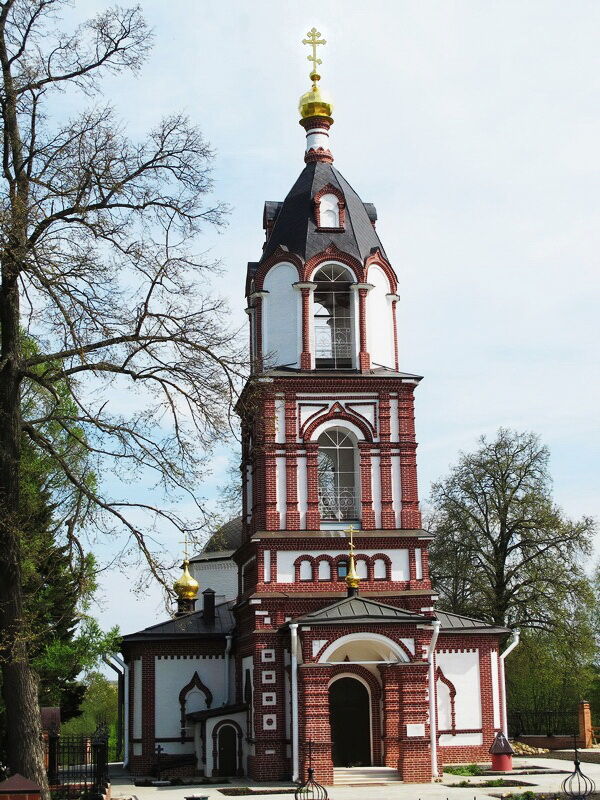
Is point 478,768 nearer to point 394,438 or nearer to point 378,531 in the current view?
point 378,531

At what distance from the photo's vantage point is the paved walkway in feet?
58.7

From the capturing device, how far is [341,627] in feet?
67.6

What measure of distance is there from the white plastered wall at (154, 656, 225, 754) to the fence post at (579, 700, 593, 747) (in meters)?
12.3

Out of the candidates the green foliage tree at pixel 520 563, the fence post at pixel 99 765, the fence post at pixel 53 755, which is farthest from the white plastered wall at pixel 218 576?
the fence post at pixel 53 755

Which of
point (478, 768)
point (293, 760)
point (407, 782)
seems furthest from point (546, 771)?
point (293, 760)

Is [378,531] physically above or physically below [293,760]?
above

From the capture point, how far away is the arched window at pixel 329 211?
2438 centimetres

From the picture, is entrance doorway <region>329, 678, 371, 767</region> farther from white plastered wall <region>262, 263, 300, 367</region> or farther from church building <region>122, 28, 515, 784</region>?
white plastered wall <region>262, 263, 300, 367</region>

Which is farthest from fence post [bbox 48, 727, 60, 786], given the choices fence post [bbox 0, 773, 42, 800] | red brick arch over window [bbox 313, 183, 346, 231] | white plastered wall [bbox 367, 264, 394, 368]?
red brick arch over window [bbox 313, 183, 346, 231]

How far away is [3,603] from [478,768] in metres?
12.7

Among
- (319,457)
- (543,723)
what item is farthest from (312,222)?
(543,723)

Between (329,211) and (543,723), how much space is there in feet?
65.0

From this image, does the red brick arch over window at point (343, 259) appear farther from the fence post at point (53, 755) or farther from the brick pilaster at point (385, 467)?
the fence post at point (53, 755)

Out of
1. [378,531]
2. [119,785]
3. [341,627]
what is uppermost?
[378,531]
